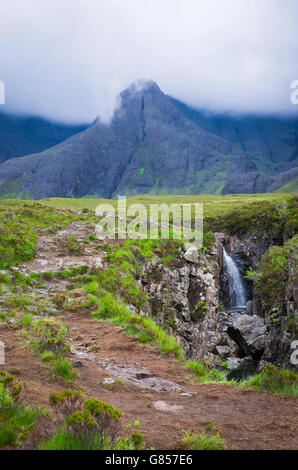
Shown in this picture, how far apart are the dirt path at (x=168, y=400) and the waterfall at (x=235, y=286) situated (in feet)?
168

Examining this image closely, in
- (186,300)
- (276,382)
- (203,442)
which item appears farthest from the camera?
(186,300)

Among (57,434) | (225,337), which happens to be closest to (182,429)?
(57,434)

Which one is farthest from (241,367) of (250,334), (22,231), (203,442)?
(203,442)

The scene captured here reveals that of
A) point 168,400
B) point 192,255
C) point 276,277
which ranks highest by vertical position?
point 192,255

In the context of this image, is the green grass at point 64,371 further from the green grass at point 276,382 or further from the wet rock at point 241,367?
the wet rock at point 241,367

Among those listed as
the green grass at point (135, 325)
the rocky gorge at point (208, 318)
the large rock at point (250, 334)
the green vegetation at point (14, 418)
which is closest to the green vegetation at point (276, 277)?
the rocky gorge at point (208, 318)

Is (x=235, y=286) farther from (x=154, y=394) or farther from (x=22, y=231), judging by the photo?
(x=154, y=394)

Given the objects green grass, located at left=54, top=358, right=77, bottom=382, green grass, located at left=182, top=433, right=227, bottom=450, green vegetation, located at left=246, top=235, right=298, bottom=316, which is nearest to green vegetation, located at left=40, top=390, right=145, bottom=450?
green grass, located at left=182, top=433, right=227, bottom=450

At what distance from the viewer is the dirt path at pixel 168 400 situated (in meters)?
4.89

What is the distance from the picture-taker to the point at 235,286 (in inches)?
2330

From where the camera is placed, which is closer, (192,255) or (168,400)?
(168,400)

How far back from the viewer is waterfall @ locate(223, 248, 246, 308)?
189ft

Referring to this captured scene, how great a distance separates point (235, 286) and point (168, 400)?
2184 inches

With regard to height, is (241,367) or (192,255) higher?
(192,255)
